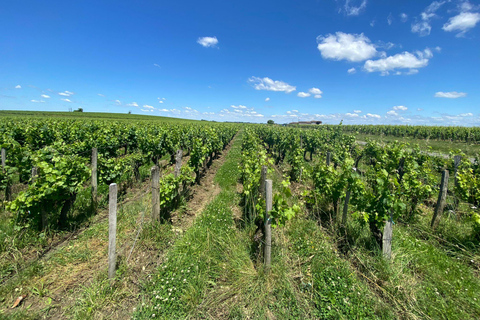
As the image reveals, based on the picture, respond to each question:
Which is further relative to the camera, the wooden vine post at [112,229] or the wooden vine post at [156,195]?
the wooden vine post at [156,195]

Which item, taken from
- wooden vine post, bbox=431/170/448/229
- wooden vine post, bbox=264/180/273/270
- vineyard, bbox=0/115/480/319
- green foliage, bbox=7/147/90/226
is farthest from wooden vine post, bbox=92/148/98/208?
wooden vine post, bbox=431/170/448/229

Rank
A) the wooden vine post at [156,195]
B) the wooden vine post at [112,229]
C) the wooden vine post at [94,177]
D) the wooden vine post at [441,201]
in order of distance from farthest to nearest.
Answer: the wooden vine post at [94,177] < the wooden vine post at [441,201] < the wooden vine post at [156,195] < the wooden vine post at [112,229]

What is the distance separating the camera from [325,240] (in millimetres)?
4250

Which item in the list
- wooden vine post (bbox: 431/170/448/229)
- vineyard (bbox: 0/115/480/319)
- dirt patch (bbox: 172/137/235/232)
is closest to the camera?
vineyard (bbox: 0/115/480/319)

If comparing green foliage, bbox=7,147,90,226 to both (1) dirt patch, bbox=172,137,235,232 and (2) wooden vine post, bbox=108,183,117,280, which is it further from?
(1) dirt patch, bbox=172,137,235,232

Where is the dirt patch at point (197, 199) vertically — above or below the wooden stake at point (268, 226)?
below

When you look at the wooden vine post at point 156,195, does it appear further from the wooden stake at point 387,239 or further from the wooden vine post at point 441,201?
the wooden vine post at point 441,201

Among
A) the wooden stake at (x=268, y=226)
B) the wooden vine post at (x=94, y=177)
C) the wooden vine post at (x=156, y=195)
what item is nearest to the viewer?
the wooden stake at (x=268, y=226)

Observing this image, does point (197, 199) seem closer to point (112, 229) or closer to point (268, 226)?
point (112, 229)

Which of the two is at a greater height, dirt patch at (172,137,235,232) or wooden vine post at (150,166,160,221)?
wooden vine post at (150,166,160,221)

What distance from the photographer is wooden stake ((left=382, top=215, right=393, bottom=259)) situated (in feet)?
12.0

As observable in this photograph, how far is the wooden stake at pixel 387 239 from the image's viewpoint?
365 cm

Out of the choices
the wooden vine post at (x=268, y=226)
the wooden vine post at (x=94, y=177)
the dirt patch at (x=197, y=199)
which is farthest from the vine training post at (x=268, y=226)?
the wooden vine post at (x=94, y=177)

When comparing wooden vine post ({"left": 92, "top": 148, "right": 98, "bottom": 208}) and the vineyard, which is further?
wooden vine post ({"left": 92, "top": 148, "right": 98, "bottom": 208})
